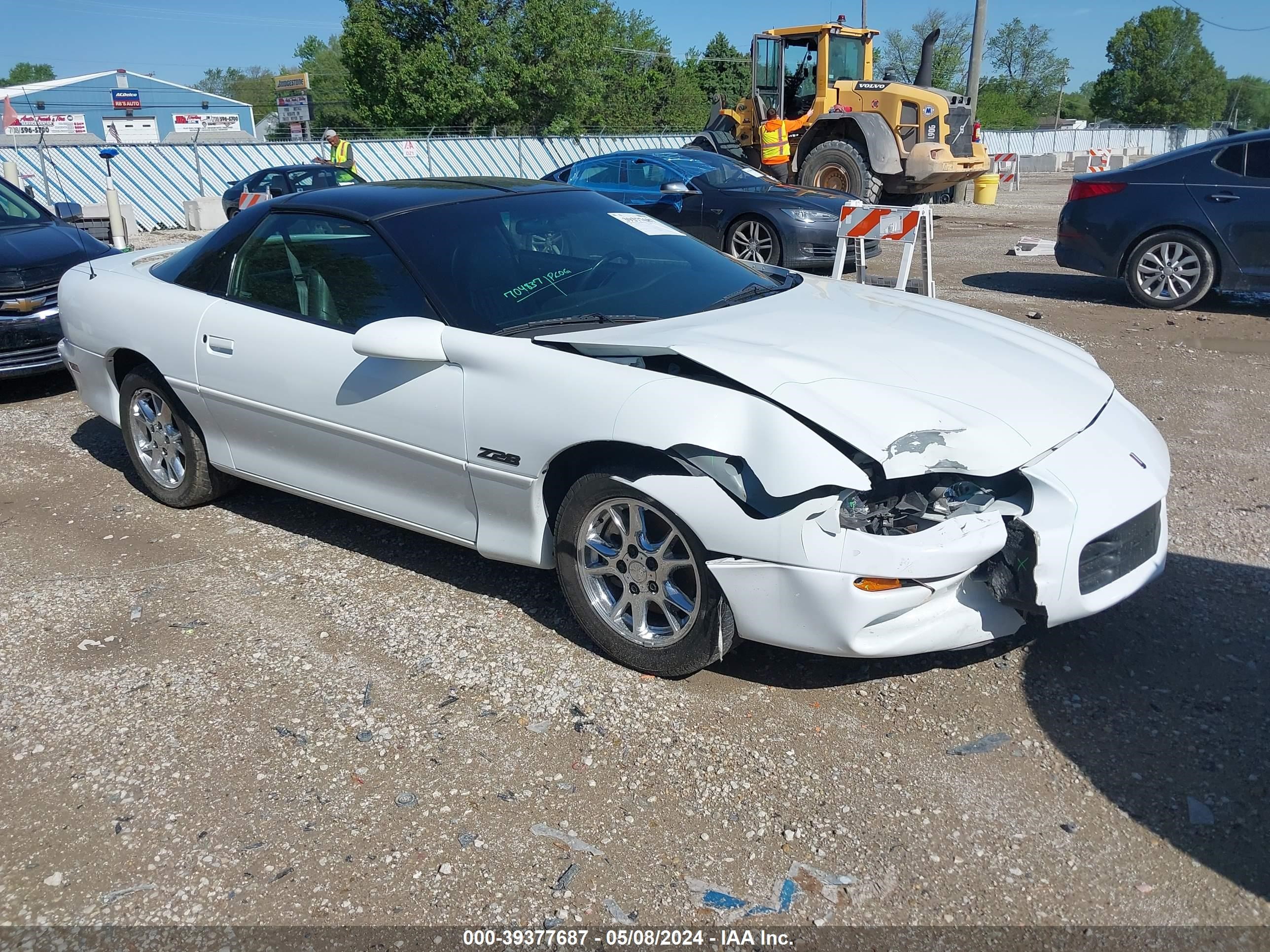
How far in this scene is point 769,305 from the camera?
3998 mm

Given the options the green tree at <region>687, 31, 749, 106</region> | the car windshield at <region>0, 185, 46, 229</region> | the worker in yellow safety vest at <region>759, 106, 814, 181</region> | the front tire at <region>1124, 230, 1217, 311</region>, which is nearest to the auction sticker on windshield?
the car windshield at <region>0, 185, 46, 229</region>

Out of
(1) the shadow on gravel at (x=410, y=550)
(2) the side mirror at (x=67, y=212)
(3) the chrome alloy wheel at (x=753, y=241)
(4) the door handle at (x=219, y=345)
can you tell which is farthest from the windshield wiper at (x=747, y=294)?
(3) the chrome alloy wheel at (x=753, y=241)

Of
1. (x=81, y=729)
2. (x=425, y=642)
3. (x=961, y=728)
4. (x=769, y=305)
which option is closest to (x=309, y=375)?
(x=425, y=642)

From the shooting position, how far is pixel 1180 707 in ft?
10.3

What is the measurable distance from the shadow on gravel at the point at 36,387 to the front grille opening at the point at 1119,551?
22.5ft

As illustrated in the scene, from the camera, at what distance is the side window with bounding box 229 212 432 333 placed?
12.8 feet

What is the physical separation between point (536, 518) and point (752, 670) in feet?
2.93

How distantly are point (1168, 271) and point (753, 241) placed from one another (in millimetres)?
4247

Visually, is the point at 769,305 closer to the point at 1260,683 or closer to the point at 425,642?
the point at 425,642

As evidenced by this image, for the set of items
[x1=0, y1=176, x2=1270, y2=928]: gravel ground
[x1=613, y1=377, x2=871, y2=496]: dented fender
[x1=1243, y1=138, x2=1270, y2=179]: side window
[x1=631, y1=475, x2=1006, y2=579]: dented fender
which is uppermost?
[x1=1243, y1=138, x2=1270, y2=179]: side window

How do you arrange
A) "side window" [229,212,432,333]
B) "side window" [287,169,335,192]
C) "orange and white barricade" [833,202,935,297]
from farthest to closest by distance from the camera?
"side window" [287,169,335,192]
"orange and white barricade" [833,202,935,297]
"side window" [229,212,432,333]

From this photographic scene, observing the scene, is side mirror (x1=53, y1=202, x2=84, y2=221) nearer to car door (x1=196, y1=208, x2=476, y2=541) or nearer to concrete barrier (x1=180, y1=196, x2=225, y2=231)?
car door (x1=196, y1=208, x2=476, y2=541)

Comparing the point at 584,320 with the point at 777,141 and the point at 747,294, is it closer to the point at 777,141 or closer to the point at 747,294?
the point at 747,294

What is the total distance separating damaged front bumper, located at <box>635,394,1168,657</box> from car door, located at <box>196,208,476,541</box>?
0.97 m
